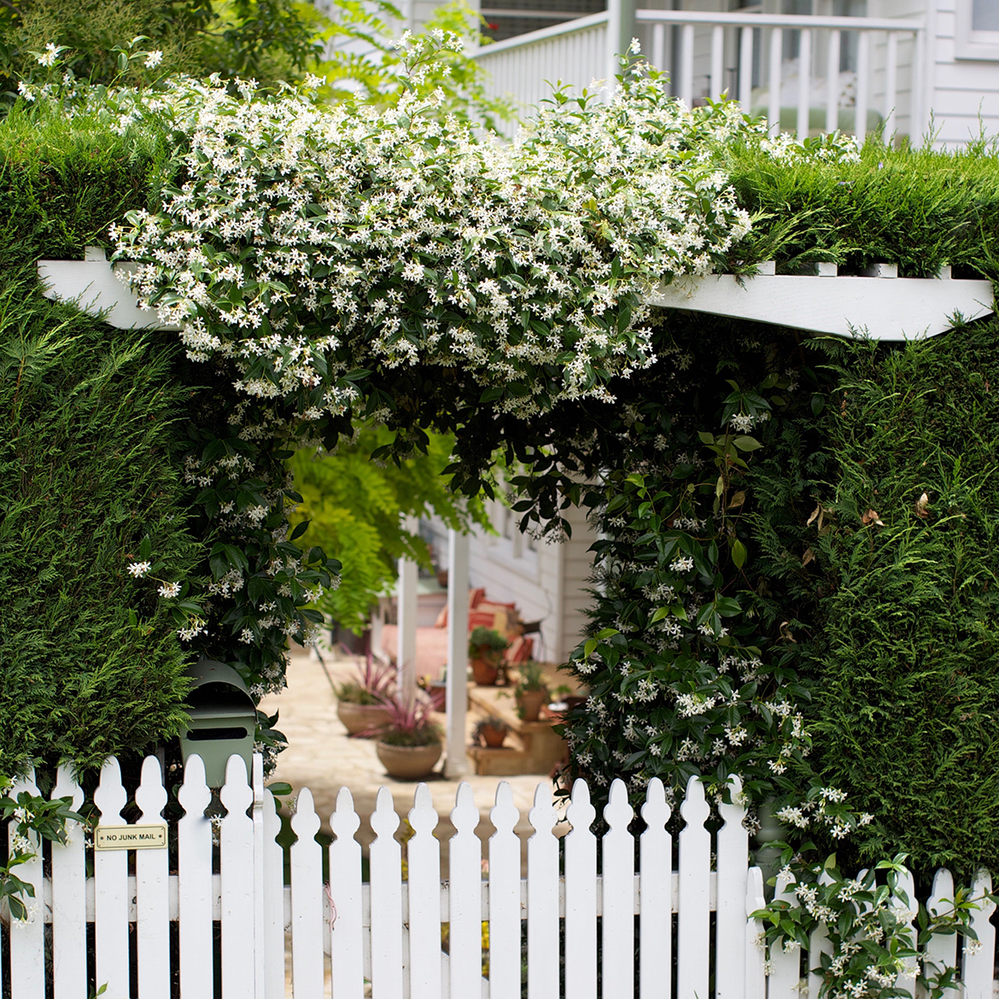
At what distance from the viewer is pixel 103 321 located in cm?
271

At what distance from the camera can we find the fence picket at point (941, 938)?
3.10 meters

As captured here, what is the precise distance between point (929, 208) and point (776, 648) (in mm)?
1388

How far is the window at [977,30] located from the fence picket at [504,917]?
4.88 meters

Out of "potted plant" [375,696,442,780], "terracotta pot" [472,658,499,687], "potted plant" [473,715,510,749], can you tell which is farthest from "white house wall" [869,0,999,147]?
"terracotta pot" [472,658,499,687]

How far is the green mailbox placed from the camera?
3.00m

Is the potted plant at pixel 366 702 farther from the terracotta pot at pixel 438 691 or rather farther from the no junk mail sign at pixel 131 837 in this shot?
the no junk mail sign at pixel 131 837

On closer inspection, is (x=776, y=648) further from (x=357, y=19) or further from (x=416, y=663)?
(x=416, y=663)

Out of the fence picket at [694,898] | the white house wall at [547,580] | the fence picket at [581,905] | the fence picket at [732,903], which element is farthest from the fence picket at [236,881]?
the white house wall at [547,580]

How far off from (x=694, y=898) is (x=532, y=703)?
4.92m

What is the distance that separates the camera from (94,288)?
2.71 meters

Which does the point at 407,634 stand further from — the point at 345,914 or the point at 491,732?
the point at 345,914

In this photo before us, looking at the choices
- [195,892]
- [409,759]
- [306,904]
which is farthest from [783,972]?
[409,759]

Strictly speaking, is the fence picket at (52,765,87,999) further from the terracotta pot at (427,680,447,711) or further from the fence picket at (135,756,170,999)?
the terracotta pot at (427,680,447,711)

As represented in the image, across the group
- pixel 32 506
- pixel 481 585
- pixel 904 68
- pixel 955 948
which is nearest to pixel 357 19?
pixel 904 68
